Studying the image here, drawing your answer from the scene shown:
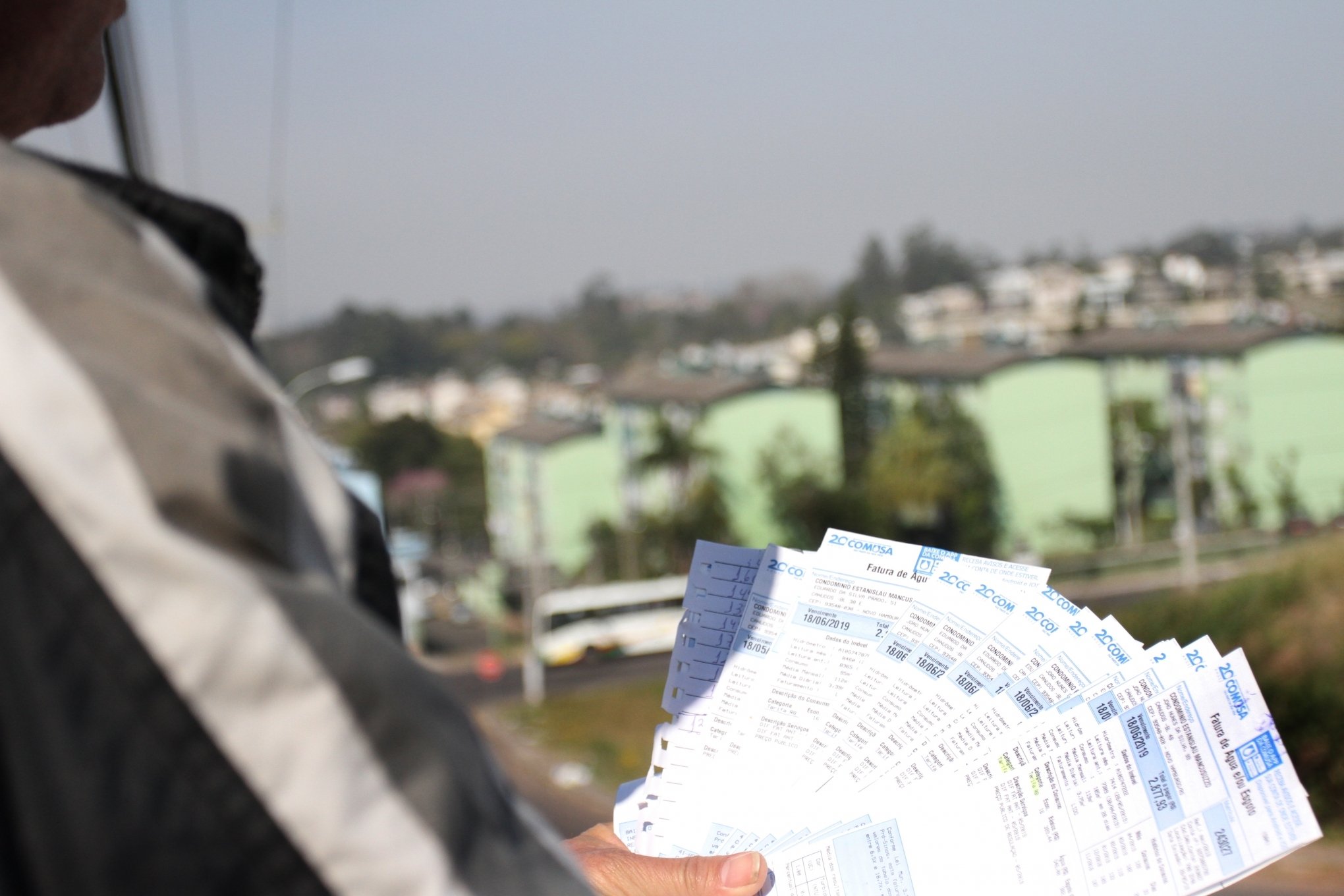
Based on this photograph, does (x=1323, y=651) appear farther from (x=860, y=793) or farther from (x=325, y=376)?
(x=860, y=793)

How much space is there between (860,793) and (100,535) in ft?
2.07

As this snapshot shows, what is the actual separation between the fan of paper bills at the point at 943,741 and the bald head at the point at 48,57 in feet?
1.72

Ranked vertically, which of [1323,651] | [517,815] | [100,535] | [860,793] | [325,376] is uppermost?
[100,535]

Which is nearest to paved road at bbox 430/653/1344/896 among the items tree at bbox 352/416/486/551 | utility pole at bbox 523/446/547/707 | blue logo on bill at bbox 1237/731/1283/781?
blue logo on bill at bbox 1237/731/1283/781

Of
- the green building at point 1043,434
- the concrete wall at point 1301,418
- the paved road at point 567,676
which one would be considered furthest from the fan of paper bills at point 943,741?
the concrete wall at point 1301,418

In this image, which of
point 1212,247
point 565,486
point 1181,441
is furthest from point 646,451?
point 1212,247

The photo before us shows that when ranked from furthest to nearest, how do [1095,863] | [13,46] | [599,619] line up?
[599,619]
[1095,863]
[13,46]

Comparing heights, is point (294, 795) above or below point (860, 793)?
above

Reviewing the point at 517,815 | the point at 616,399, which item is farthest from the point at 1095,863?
the point at 616,399

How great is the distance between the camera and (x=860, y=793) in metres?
0.85

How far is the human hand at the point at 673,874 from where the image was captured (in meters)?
0.75

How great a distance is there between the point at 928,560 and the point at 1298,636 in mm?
11118

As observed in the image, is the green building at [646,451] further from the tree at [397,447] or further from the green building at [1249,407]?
the green building at [1249,407]

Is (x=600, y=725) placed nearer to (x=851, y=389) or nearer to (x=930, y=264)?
(x=851, y=389)
